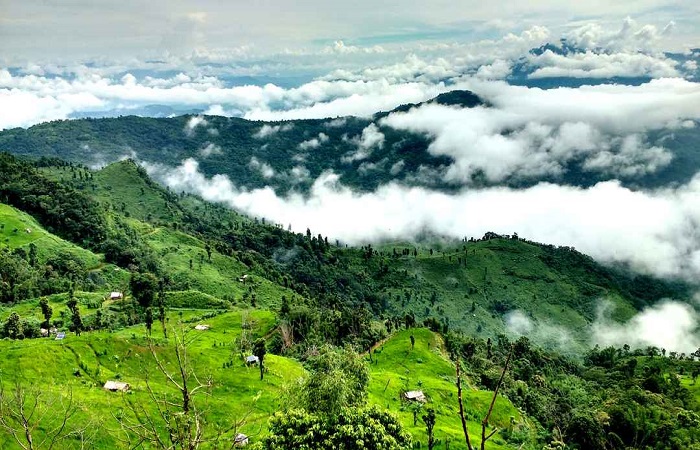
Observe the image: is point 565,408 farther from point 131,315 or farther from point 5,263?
point 5,263

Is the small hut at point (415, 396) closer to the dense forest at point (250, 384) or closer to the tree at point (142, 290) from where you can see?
the dense forest at point (250, 384)

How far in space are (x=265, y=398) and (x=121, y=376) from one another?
25.0 meters

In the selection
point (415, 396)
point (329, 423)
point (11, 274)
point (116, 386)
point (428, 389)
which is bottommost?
point (428, 389)

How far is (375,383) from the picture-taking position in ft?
359

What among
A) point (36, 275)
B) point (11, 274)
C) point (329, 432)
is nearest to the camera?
point (329, 432)

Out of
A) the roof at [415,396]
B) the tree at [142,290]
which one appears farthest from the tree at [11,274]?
the roof at [415,396]

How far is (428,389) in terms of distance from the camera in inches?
4424

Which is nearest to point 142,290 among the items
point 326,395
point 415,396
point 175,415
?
point 415,396

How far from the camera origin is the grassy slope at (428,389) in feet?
293

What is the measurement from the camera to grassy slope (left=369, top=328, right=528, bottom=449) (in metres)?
89.4

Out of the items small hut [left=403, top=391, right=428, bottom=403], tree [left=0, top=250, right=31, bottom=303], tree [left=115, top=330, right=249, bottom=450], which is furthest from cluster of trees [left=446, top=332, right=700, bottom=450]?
tree [left=0, top=250, right=31, bottom=303]

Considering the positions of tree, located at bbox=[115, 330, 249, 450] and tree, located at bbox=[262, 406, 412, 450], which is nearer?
tree, located at bbox=[115, 330, 249, 450]

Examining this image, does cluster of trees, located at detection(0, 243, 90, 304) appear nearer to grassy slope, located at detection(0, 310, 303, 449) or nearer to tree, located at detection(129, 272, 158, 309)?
tree, located at detection(129, 272, 158, 309)

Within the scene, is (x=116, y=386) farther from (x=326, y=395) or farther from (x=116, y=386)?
(x=326, y=395)
